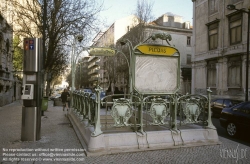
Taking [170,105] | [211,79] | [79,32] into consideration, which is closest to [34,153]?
[170,105]

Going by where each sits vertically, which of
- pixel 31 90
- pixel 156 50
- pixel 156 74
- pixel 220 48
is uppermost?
pixel 220 48

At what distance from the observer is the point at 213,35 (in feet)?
81.0

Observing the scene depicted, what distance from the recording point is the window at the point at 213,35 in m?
24.1

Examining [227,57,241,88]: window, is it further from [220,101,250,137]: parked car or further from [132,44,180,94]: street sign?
[132,44,180,94]: street sign

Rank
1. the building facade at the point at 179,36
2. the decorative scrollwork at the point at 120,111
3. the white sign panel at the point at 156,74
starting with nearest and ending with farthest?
1. the decorative scrollwork at the point at 120,111
2. the white sign panel at the point at 156,74
3. the building facade at the point at 179,36

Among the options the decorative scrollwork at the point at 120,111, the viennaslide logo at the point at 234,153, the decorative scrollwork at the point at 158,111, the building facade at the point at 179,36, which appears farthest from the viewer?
the building facade at the point at 179,36

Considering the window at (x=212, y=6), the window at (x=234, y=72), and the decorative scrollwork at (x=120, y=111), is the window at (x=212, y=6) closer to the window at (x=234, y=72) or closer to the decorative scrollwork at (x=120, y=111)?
the window at (x=234, y=72)

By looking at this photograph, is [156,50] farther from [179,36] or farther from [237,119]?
[179,36]

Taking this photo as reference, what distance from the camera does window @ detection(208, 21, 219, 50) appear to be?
24.1 metres

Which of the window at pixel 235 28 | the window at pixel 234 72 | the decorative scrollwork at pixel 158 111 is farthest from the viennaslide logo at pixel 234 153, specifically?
the window at pixel 235 28

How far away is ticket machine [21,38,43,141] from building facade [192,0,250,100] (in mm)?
18555

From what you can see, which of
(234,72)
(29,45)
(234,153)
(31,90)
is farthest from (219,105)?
(29,45)

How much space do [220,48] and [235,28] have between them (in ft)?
7.88

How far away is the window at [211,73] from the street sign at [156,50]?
723 inches
